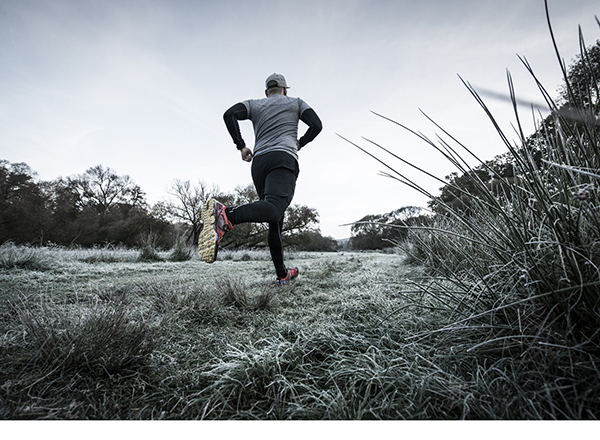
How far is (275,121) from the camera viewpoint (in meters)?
2.37

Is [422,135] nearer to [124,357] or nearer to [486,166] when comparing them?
[486,166]

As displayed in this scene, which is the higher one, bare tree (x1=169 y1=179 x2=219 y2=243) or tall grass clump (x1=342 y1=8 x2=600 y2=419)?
bare tree (x1=169 y1=179 x2=219 y2=243)

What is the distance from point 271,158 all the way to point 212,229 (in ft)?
2.78

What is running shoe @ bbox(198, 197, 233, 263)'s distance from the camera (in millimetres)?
1838

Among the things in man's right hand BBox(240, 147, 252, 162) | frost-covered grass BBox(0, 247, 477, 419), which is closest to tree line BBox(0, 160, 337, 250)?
man's right hand BBox(240, 147, 252, 162)

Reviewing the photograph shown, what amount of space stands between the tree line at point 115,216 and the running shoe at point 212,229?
993 cm

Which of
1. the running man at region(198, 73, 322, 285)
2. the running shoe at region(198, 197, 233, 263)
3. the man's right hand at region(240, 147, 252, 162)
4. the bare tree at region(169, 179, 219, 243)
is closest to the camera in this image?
the running shoe at region(198, 197, 233, 263)

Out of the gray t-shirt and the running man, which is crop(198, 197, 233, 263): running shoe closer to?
the running man

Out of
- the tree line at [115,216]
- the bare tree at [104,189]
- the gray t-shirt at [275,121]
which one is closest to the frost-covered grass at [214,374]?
the gray t-shirt at [275,121]

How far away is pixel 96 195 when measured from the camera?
22.8m

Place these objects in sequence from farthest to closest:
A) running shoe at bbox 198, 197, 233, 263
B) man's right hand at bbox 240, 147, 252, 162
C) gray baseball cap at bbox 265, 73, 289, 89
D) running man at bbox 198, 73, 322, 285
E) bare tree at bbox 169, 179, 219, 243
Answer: bare tree at bbox 169, 179, 219, 243, gray baseball cap at bbox 265, 73, 289, 89, man's right hand at bbox 240, 147, 252, 162, running man at bbox 198, 73, 322, 285, running shoe at bbox 198, 197, 233, 263

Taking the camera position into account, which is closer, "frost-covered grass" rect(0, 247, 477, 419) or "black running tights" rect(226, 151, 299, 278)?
"frost-covered grass" rect(0, 247, 477, 419)
